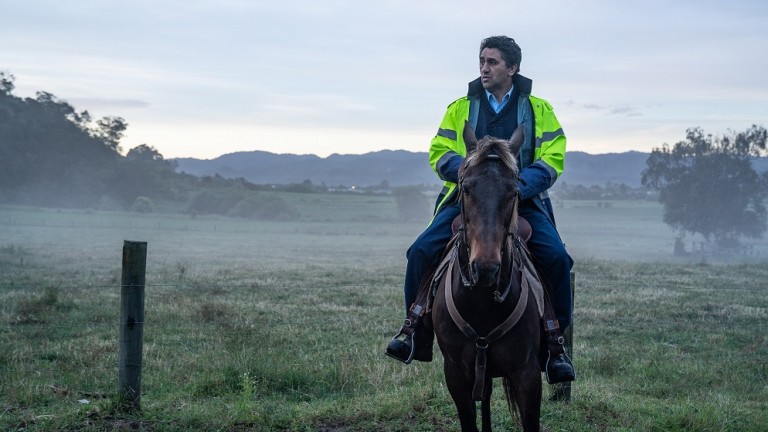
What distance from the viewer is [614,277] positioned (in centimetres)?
2367

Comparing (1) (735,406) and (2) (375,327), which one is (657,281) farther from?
(1) (735,406)

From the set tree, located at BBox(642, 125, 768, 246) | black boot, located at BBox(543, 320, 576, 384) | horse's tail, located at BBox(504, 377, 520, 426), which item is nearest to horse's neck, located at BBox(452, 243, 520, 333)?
black boot, located at BBox(543, 320, 576, 384)

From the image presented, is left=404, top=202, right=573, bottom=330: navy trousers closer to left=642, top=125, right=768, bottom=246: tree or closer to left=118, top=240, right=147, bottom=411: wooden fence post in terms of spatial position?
left=118, top=240, right=147, bottom=411: wooden fence post

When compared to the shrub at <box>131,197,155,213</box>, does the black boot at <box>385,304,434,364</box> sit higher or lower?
higher

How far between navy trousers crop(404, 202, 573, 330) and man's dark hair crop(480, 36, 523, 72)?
1190mm

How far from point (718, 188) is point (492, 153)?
2761 inches

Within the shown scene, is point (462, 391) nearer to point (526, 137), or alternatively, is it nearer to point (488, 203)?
point (488, 203)

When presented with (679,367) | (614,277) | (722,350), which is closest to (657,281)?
(614,277)

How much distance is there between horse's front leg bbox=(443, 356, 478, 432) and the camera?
5.41m

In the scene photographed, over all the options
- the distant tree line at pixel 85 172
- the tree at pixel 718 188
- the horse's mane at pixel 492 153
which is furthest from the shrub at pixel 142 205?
the horse's mane at pixel 492 153

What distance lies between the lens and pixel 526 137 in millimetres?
6086

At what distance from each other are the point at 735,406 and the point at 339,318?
7998 millimetres

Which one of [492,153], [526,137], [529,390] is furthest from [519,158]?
[529,390]

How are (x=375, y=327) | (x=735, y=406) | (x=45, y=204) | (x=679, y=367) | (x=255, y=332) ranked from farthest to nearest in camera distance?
1. (x=45, y=204)
2. (x=375, y=327)
3. (x=255, y=332)
4. (x=679, y=367)
5. (x=735, y=406)
